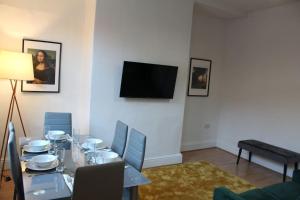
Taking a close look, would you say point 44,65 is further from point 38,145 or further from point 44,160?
point 44,160

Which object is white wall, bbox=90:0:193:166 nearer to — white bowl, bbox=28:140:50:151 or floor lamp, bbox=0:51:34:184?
floor lamp, bbox=0:51:34:184

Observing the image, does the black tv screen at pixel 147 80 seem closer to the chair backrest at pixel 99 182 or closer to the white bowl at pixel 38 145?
the white bowl at pixel 38 145

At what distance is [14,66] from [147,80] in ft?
6.43

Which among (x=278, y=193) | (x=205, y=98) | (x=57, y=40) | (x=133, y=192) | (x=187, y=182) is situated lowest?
(x=187, y=182)

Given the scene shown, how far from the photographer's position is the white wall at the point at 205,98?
17.5 ft

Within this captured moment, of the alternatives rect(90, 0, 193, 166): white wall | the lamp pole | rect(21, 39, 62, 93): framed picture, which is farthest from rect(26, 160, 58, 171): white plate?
rect(21, 39, 62, 93): framed picture

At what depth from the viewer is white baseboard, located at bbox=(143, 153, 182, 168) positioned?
4.29 meters

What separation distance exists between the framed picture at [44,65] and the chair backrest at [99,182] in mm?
2493

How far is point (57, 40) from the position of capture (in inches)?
144

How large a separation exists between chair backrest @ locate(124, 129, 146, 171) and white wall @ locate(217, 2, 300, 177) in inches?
127

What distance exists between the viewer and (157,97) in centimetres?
426

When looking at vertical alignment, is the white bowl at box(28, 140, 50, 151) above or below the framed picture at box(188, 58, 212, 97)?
below

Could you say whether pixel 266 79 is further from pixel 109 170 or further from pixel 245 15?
pixel 109 170

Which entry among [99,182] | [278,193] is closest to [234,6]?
[278,193]
